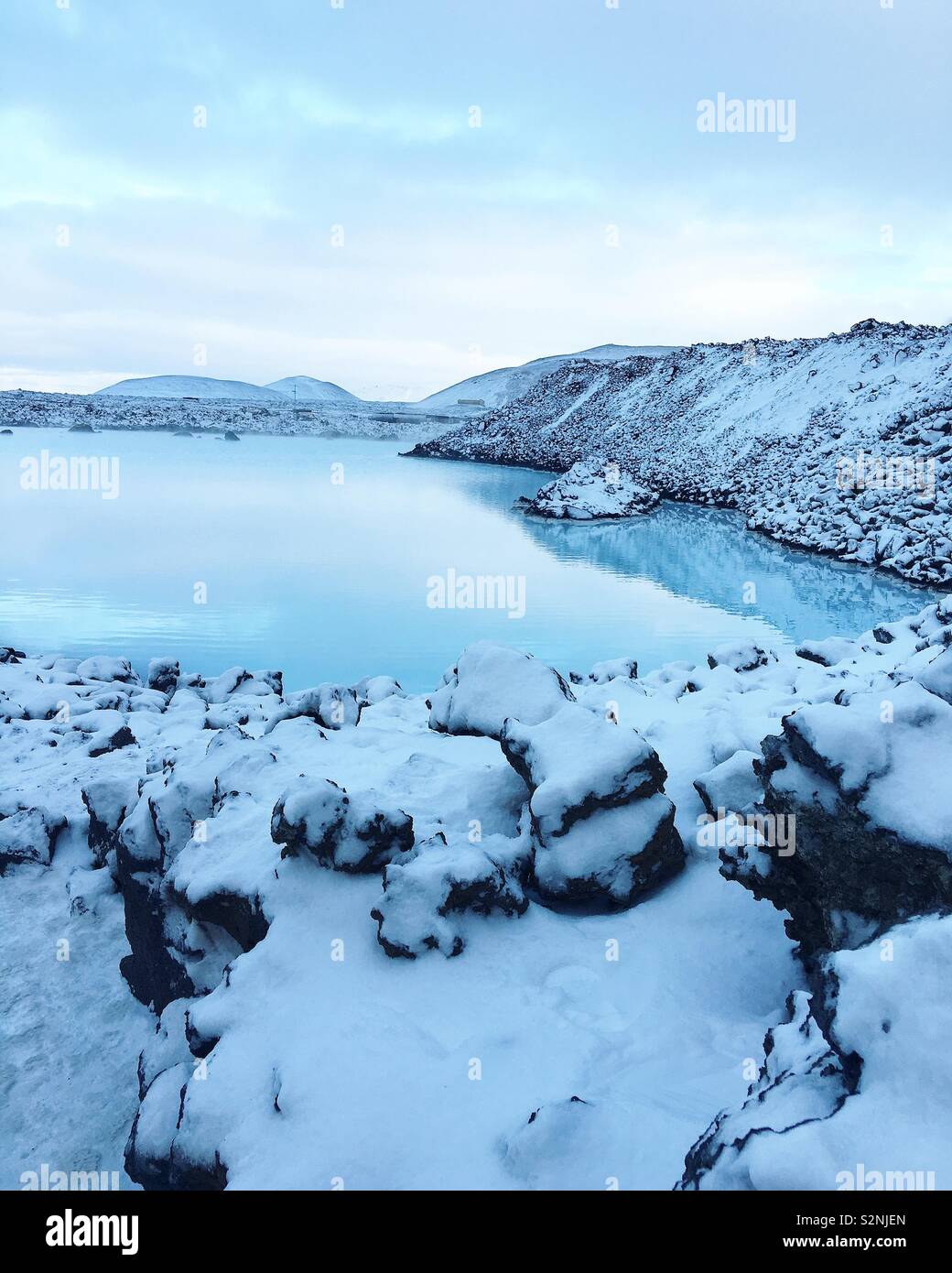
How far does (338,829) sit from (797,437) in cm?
3637

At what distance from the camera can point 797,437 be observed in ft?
120

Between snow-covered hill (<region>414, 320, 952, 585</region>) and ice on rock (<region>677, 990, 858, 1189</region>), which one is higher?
snow-covered hill (<region>414, 320, 952, 585</region>)

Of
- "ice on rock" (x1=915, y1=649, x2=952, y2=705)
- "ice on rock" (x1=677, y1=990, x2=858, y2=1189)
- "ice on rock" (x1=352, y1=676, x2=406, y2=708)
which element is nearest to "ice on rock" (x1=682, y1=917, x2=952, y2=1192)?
"ice on rock" (x1=677, y1=990, x2=858, y2=1189)

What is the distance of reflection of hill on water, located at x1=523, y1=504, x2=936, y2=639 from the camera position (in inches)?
743

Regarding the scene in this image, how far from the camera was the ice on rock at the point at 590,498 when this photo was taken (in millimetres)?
33750

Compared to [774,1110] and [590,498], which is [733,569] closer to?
[590,498]

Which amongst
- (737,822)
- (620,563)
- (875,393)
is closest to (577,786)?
(737,822)

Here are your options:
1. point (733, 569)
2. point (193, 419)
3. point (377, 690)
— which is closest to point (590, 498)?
point (733, 569)

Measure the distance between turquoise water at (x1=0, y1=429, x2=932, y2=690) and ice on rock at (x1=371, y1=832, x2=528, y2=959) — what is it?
8.70m

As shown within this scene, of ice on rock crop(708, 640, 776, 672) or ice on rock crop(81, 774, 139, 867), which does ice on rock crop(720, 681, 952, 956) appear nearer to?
ice on rock crop(81, 774, 139, 867)

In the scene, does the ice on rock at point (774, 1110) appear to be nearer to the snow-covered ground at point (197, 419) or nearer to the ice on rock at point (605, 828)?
the ice on rock at point (605, 828)

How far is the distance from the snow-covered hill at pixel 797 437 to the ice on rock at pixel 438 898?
63.1 ft

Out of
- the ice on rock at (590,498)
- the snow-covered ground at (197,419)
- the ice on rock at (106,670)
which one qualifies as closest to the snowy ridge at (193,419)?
the snow-covered ground at (197,419)
